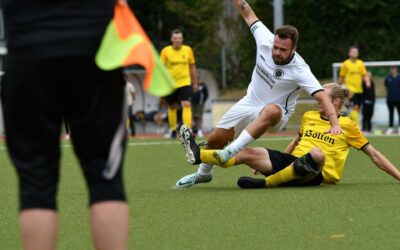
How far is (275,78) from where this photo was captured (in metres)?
9.95

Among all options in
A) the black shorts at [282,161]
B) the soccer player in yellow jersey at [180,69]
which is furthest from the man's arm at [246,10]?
the soccer player in yellow jersey at [180,69]

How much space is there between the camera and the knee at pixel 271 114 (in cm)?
982

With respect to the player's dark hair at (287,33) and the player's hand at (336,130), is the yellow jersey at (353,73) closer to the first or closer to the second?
the player's dark hair at (287,33)

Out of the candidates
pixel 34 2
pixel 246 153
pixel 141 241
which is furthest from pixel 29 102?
pixel 246 153

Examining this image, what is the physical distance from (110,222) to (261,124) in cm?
575

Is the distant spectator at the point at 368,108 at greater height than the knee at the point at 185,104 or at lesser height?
lesser

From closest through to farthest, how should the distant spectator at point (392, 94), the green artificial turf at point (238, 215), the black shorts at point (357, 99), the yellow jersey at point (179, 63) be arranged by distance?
the green artificial turf at point (238, 215)
the yellow jersey at point (179, 63)
the black shorts at point (357, 99)
the distant spectator at point (392, 94)

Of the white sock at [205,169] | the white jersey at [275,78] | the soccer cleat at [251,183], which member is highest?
the white jersey at [275,78]

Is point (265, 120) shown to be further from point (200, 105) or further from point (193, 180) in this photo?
point (200, 105)

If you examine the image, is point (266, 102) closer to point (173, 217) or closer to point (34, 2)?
point (173, 217)

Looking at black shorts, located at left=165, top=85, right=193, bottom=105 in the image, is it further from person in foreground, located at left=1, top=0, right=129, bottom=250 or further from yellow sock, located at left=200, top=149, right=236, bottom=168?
person in foreground, located at left=1, top=0, right=129, bottom=250

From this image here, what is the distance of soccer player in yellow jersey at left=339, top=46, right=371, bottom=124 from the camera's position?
24109 mm

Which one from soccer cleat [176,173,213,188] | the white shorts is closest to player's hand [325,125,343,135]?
the white shorts

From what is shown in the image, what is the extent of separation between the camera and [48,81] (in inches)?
164
